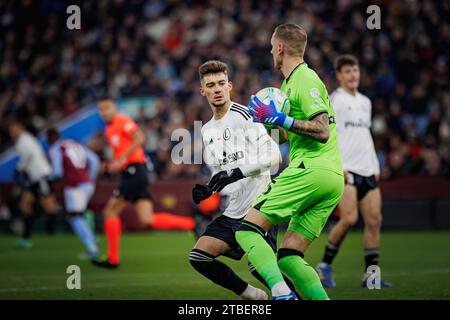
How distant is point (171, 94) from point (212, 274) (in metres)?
13.0

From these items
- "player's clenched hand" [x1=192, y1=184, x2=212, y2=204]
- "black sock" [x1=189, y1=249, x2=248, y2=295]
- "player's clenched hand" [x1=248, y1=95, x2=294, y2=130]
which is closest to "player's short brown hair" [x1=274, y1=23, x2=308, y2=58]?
"player's clenched hand" [x1=248, y1=95, x2=294, y2=130]

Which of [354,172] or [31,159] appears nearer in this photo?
[354,172]

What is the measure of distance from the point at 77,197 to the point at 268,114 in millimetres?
8367

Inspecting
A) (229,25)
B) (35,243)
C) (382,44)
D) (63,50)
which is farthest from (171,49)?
(35,243)

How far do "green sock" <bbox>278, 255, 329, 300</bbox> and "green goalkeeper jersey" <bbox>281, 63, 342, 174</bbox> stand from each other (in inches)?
29.0

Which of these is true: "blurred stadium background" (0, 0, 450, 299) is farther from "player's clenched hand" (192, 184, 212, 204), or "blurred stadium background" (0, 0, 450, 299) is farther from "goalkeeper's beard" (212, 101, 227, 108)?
"player's clenched hand" (192, 184, 212, 204)

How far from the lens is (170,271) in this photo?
36.7 feet

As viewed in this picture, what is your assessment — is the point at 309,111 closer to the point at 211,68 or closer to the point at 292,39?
the point at 292,39

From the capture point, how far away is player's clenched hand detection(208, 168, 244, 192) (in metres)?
6.71

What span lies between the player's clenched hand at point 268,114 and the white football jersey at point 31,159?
10.7m

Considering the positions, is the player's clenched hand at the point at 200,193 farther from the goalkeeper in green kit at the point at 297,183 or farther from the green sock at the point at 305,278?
the green sock at the point at 305,278

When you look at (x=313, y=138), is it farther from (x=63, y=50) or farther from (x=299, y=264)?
(x=63, y=50)

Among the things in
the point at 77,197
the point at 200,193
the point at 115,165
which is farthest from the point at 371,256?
the point at 77,197

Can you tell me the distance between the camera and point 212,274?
7340 mm
